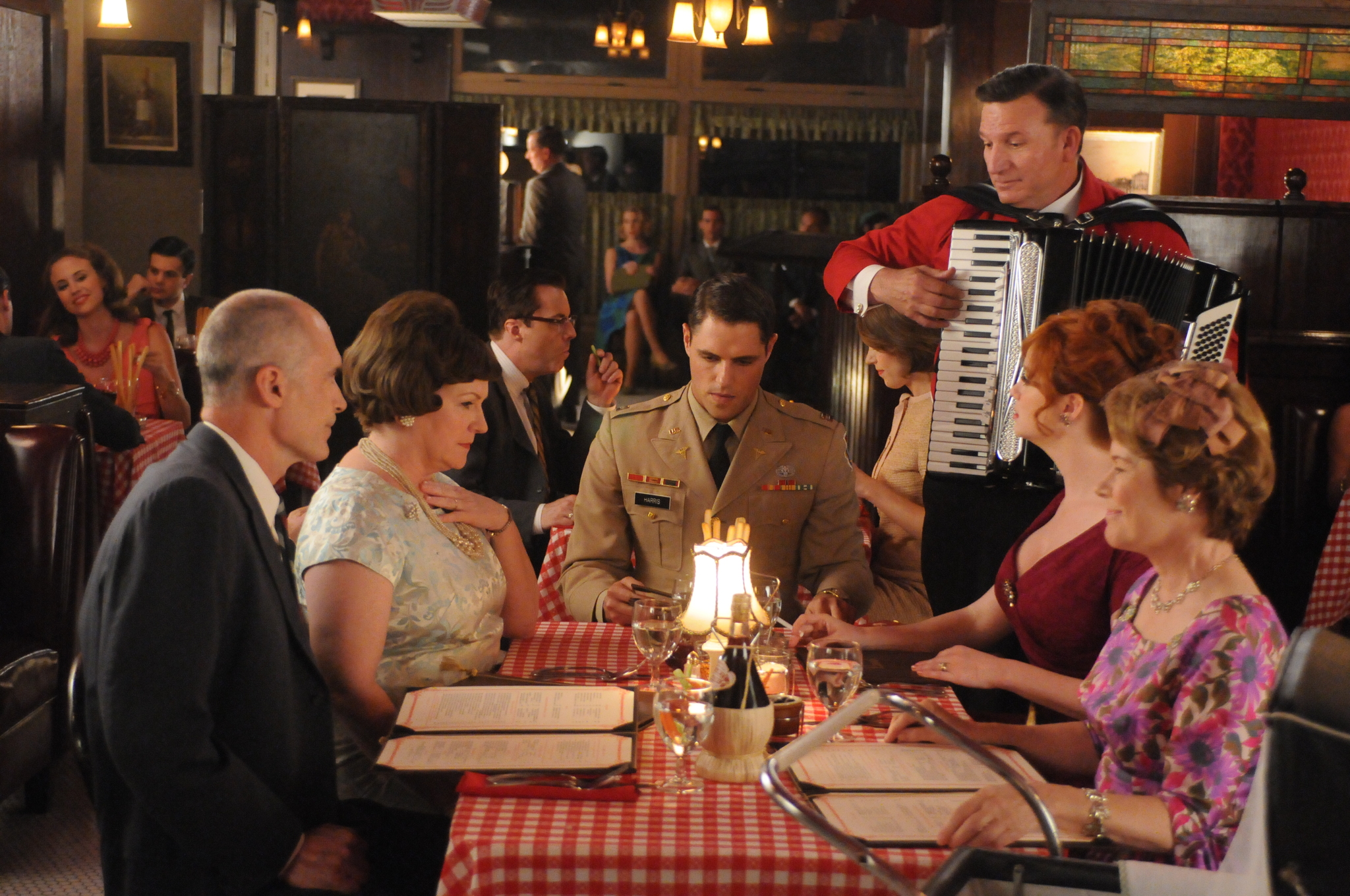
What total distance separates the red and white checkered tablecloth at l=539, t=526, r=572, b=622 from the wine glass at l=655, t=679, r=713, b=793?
4.75 feet

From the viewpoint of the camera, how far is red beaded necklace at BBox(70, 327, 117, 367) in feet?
17.6

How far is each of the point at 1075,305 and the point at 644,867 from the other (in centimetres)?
204

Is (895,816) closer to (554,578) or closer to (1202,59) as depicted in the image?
(554,578)

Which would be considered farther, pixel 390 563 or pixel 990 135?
pixel 990 135

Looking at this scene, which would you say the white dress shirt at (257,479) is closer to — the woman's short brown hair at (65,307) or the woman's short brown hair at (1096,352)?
the woman's short brown hair at (1096,352)

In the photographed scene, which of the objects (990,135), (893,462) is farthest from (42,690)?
(990,135)

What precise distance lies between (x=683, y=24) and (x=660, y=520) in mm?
5348

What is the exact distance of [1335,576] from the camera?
159 inches

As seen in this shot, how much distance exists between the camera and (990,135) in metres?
3.39

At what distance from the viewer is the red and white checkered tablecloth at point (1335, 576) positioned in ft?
13.2

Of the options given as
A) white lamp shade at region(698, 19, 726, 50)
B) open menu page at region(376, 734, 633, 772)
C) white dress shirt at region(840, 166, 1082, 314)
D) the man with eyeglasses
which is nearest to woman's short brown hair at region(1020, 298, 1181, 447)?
white dress shirt at region(840, 166, 1082, 314)

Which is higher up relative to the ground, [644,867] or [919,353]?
[919,353]

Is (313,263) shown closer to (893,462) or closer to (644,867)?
(893,462)

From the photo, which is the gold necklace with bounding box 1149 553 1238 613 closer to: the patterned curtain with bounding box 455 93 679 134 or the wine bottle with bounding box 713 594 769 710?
the wine bottle with bounding box 713 594 769 710
